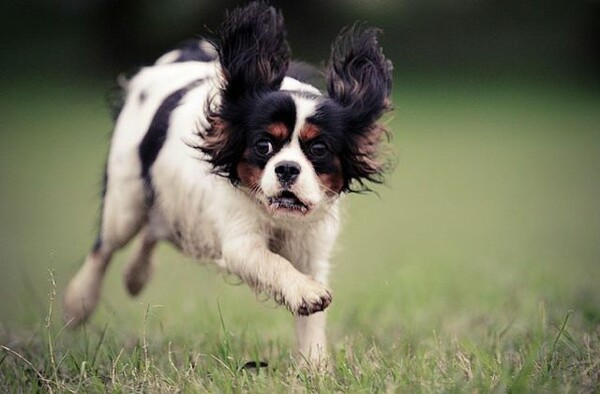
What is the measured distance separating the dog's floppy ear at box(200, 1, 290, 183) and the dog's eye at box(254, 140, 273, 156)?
0.15 m

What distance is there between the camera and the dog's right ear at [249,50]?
4387mm

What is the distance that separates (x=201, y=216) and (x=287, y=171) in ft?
2.92

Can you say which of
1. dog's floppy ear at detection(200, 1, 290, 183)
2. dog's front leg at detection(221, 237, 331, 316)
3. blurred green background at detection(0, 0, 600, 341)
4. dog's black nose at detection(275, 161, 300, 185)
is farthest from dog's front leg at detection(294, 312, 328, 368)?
dog's black nose at detection(275, 161, 300, 185)

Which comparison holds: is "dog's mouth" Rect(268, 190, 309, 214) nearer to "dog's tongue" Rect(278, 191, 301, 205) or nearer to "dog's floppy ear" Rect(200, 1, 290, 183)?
"dog's tongue" Rect(278, 191, 301, 205)

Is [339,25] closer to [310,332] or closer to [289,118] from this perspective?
[310,332]

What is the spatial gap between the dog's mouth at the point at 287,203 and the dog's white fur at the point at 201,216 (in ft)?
0.10

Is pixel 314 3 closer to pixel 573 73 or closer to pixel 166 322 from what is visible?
pixel 573 73

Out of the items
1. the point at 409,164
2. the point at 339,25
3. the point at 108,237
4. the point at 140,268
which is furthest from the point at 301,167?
the point at 339,25

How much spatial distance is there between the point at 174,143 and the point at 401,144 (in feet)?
34.5

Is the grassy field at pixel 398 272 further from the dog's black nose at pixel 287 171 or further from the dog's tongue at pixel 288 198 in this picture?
the dog's black nose at pixel 287 171

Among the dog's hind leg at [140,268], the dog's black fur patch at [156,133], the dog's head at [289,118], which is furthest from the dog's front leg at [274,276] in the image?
the dog's hind leg at [140,268]

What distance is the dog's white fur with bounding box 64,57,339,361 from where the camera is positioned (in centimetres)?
415

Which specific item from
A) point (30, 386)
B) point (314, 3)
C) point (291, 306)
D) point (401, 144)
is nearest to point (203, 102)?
point (291, 306)

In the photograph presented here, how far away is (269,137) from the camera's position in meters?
4.14
